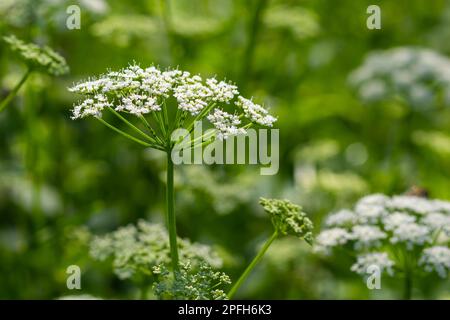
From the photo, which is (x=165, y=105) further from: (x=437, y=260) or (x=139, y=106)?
(x=437, y=260)

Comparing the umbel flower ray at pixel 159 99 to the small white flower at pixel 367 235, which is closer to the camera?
the umbel flower ray at pixel 159 99

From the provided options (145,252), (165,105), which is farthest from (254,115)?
(145,252)

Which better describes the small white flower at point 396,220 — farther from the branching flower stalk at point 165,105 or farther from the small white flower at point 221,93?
the small white flower at point 221,93

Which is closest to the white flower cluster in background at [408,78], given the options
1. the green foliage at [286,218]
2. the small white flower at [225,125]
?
the green foliage at [286,218]
